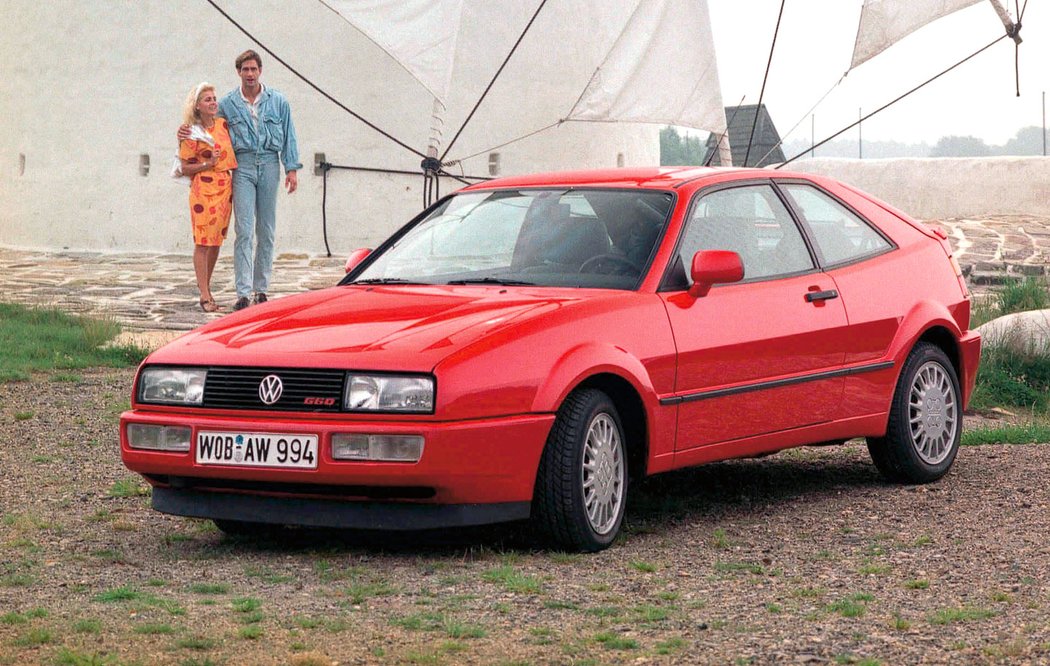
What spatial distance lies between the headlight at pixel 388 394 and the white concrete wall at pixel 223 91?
14.1m

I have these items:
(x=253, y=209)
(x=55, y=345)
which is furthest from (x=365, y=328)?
(x=253, y=209)

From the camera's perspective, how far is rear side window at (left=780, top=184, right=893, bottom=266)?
742cm

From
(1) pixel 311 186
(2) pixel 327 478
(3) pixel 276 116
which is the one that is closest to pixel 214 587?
(2) pixel 327 478

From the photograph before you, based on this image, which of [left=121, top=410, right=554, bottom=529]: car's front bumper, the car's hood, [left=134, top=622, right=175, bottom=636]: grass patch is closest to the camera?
[left=134, top=622, right=175, bottom=636]: grass patch

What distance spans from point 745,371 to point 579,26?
14.2 m

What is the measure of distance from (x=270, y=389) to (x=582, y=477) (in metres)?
1.05

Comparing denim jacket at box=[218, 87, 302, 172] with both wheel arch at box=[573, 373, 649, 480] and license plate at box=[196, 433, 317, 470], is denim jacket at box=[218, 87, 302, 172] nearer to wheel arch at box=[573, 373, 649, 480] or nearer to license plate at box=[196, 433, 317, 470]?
wheel arch at box=[573, 373, 649, 480]

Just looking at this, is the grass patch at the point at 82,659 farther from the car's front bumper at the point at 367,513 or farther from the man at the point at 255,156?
the man at the point at 255,156

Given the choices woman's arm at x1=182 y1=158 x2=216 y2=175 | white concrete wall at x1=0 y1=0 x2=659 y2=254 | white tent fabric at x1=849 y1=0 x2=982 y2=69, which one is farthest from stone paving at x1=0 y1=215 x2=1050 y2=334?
white tent fabric at x1=849 y1=0 x2=982 y2=69

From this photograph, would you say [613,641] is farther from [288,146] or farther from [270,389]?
[288,146]

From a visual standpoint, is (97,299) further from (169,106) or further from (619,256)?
(619,256)

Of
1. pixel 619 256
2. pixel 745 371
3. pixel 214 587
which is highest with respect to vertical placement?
pixel 619 256

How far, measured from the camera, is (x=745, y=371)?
6.65 metres

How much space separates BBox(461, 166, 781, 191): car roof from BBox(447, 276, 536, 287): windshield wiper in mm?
649
